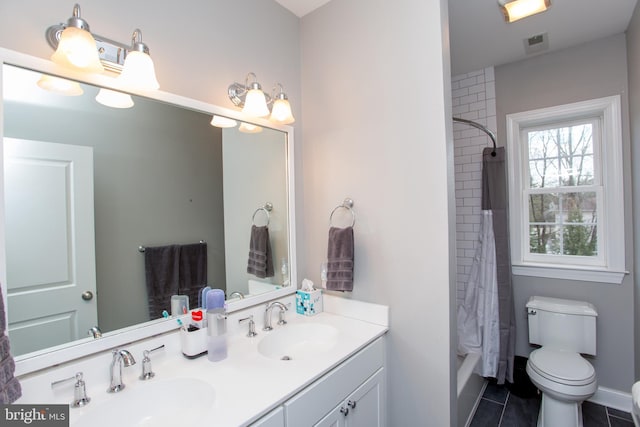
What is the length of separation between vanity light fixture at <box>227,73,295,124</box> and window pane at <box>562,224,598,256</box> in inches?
95.9

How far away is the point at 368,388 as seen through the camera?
143 cm

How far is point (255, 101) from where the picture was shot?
152cm

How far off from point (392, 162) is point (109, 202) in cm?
130

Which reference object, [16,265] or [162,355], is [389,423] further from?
[16,265]

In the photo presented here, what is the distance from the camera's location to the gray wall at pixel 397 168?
1.45 metres

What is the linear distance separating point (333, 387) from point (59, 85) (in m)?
1.50

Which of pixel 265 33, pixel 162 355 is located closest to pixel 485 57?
pixel 265 33

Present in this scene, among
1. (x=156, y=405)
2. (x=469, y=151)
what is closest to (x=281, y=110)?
(x=156, y=405)

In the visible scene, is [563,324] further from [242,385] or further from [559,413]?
[242,385]

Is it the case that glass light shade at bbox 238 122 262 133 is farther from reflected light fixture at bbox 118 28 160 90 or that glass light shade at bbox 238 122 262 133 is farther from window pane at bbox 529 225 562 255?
window pane at bbox 529 225 562 255

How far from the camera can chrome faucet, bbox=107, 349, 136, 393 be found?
103cm

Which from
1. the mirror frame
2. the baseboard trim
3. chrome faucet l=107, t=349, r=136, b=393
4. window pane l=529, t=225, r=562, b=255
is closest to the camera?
the mirror frame

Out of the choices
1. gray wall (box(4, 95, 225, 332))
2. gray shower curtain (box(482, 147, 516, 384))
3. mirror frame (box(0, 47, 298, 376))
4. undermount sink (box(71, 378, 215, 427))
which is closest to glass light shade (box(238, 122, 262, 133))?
mirror frame (box(0, 47, 298, 376))

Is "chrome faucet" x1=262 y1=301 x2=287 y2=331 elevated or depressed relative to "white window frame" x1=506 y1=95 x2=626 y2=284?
depressed
